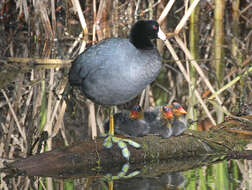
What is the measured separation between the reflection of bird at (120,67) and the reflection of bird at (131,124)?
0.70 ft

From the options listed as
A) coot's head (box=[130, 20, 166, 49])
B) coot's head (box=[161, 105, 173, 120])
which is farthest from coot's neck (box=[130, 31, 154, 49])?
coot's head (box=[161, 105, 173, 120])

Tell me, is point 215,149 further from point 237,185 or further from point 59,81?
point 59,81

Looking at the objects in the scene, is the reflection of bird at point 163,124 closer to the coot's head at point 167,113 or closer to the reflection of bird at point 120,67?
the coot's head at point 167,113

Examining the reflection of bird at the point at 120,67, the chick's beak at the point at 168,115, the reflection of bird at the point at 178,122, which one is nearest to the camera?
the reflection of bird at the point at 120,67

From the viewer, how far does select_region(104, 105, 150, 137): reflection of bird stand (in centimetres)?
408

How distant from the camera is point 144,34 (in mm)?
3814

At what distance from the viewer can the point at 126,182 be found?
3160 millimetres

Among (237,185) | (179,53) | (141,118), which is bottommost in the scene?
(237,185)

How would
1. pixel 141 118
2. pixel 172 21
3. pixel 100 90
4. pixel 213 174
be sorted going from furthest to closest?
pixel 172 21 → pixel 141 118 → pixel 100 90 → pixel 213 174

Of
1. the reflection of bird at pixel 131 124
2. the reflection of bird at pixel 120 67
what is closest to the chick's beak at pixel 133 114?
the reflection of bird at pixel 131 124

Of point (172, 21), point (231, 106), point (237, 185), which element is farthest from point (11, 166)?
point (172, 21)

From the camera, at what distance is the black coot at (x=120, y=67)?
3627 mm

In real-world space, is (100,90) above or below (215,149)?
above

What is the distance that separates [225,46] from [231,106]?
5.21 ft
